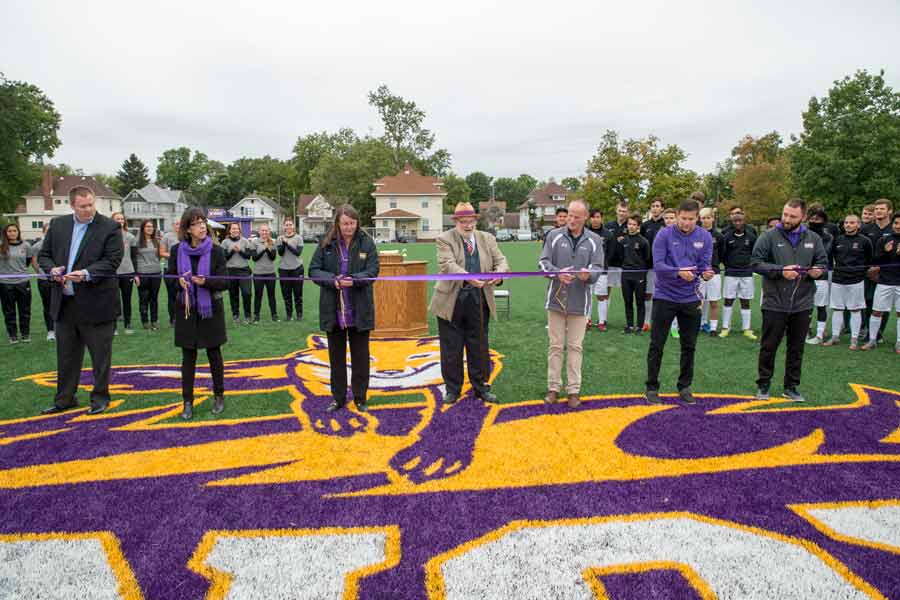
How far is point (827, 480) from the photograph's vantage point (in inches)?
147

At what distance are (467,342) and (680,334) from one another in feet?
7.21

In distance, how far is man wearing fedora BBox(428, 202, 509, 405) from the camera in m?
5.46

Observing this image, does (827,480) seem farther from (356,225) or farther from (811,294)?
(356,225)

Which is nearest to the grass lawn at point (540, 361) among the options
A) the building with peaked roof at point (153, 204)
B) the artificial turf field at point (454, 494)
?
the artificial turf field at point (454, 494)

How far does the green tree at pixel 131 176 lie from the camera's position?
9612 centimetres

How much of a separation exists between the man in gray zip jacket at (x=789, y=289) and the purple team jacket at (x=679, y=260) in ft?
2.08

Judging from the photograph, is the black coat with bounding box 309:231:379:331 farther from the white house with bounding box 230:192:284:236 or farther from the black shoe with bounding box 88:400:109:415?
the white house with bounding box 230:192:284:236

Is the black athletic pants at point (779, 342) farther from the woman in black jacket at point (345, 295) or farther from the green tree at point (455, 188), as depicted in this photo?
the green tree at point (455, 188)

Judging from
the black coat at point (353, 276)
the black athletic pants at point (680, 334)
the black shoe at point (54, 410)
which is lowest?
the black shoe at point (54, 410)

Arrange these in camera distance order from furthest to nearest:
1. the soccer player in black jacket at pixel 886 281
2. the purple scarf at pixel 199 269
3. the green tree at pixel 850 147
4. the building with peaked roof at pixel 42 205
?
the building with peaked roof at pixel 42 205, the green tree at pixel 850 147, the soccer player in black jacket at pixel 886 281, the purple scarf at pixel 199 269

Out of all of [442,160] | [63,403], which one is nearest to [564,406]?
[63,403]

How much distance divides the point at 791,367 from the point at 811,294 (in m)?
0.78

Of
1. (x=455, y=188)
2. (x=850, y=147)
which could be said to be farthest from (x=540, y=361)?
(x=455, y=188)

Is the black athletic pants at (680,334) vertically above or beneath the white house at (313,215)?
beneath
